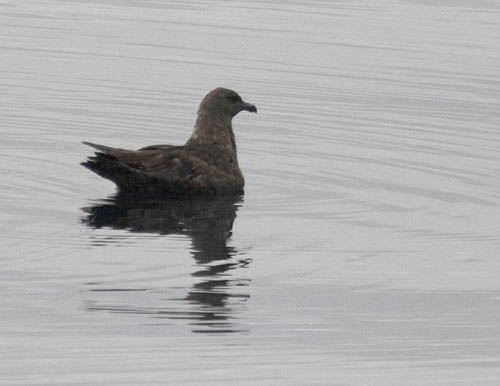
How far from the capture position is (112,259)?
42.1 ft

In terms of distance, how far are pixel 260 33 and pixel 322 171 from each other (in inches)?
385

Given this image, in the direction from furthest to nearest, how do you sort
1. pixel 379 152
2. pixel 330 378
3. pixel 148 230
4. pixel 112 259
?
pixel 379 152
pixel 148 230
pixel 112 259
pixel 330 378

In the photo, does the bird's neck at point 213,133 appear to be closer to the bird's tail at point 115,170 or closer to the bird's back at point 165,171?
the bird's back at point 165,171

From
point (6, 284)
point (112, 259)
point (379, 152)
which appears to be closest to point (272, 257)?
point (112, 259)

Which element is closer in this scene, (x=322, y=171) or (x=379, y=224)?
(x=379, y=224)

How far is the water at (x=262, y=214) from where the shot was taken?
1069 cm

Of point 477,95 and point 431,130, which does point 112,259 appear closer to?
point 431,130

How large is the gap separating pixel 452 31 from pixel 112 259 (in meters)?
15.6

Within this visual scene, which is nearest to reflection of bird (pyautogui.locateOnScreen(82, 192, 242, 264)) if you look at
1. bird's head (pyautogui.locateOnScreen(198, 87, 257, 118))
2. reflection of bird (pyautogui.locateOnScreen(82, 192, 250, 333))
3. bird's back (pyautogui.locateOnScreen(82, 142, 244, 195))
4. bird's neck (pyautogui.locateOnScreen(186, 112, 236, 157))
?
reflection of bird (pyautogui.locateOnScreen(82, 192, 250, 333))

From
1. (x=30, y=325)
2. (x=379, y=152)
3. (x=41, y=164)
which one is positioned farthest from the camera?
(x=379, y=152)

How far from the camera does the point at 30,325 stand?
1095 centimetres

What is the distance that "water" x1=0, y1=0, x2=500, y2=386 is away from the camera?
10.7 m

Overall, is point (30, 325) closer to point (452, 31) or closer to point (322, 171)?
point (322, 171)

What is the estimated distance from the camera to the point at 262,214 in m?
15.1
